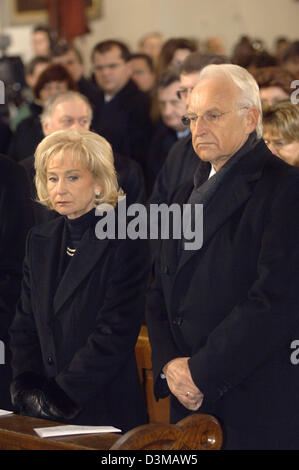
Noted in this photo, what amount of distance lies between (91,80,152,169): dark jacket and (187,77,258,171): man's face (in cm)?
285

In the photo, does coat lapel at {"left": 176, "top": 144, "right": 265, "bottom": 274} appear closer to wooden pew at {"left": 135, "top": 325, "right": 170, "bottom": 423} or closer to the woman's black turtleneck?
the woman's black turtleneck

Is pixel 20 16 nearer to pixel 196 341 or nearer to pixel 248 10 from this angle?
pixel 248 10

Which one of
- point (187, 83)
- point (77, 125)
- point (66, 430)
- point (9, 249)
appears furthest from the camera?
point (77, 125)

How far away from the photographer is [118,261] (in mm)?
3326

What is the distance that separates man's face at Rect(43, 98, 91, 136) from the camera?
468 cm

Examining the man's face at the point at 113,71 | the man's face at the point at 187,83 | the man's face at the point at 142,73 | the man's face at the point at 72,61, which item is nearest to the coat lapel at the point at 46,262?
the man's face at the point at 187,83

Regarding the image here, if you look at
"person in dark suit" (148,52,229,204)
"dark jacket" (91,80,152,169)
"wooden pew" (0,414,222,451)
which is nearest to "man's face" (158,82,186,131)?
"person in dark suit" (148,52,229,204)

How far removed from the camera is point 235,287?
3.03 meters

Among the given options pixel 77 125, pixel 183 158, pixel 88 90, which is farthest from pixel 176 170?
pixel 88 90

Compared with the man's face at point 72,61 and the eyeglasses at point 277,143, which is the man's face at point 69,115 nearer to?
the eyeglasses at point 277,143

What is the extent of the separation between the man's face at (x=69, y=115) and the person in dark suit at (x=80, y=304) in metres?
1.26

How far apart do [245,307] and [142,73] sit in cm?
585

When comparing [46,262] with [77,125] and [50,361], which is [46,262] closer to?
[50,361]

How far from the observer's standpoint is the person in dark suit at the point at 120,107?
615 cm
